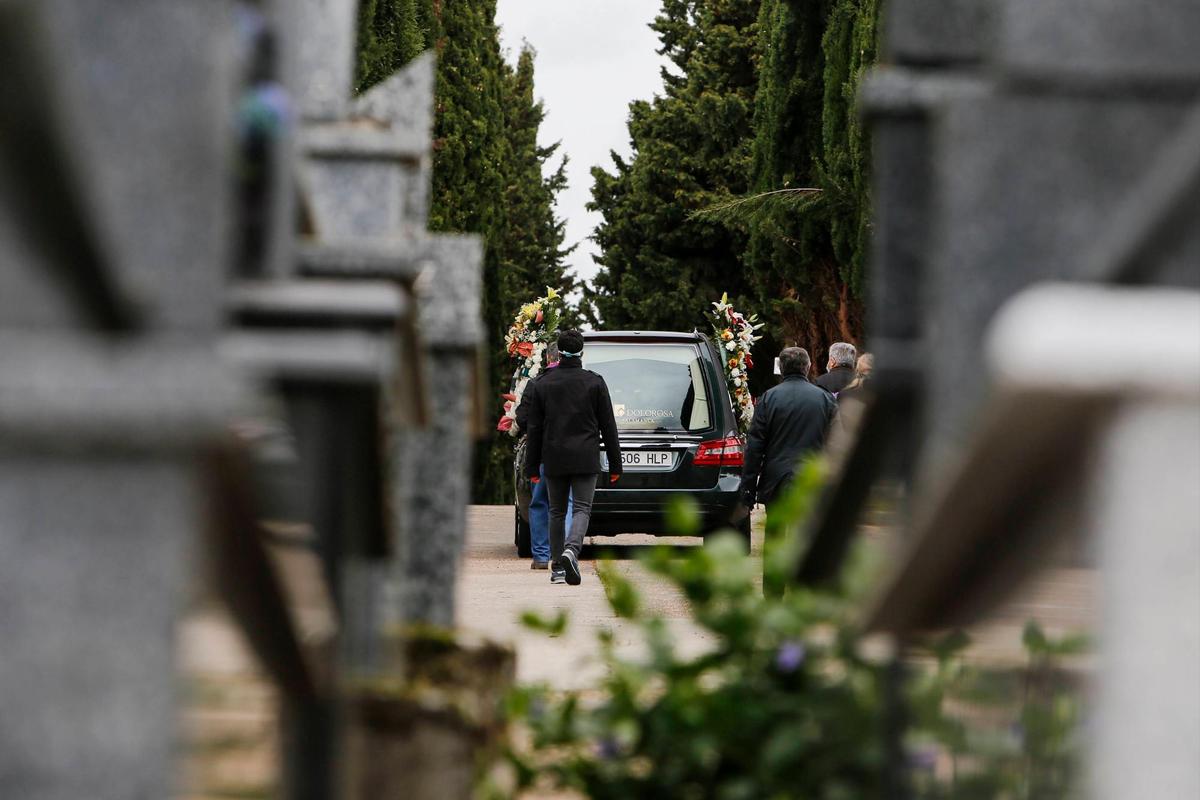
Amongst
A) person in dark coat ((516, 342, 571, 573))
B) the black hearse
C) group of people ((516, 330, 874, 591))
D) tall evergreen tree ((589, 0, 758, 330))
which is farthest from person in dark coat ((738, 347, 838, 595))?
tall evergreen tree ((589, 0, 758, 330))

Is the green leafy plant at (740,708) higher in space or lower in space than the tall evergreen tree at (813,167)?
lower

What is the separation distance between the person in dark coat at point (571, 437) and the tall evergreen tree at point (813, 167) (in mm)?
8037

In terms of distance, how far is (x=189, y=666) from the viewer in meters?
1.02

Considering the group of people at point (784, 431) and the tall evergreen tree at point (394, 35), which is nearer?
the group of people at point (784, 431)

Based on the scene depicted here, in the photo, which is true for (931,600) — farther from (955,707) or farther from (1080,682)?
(1080,682)

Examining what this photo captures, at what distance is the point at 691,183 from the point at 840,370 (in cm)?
3196

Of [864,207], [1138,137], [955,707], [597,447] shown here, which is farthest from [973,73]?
[864,207]

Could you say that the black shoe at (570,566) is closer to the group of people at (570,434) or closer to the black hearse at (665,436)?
the group of people at (570,434)

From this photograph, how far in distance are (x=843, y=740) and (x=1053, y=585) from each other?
1292mm

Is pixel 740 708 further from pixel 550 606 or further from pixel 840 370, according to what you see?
pixel 840 370

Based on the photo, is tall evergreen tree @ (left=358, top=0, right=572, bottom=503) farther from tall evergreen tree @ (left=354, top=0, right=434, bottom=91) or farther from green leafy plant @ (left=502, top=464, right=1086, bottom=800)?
green leafy plant @ (left=502, top=464, right=1086, bottom=800)

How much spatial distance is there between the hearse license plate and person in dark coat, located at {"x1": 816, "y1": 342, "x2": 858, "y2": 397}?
2.84 m

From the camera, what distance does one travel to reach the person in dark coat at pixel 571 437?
430 inches

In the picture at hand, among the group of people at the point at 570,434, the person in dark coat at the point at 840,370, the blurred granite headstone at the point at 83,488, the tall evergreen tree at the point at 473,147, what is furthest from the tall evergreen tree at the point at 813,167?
the blurred granite headstone at the point at 83,488
